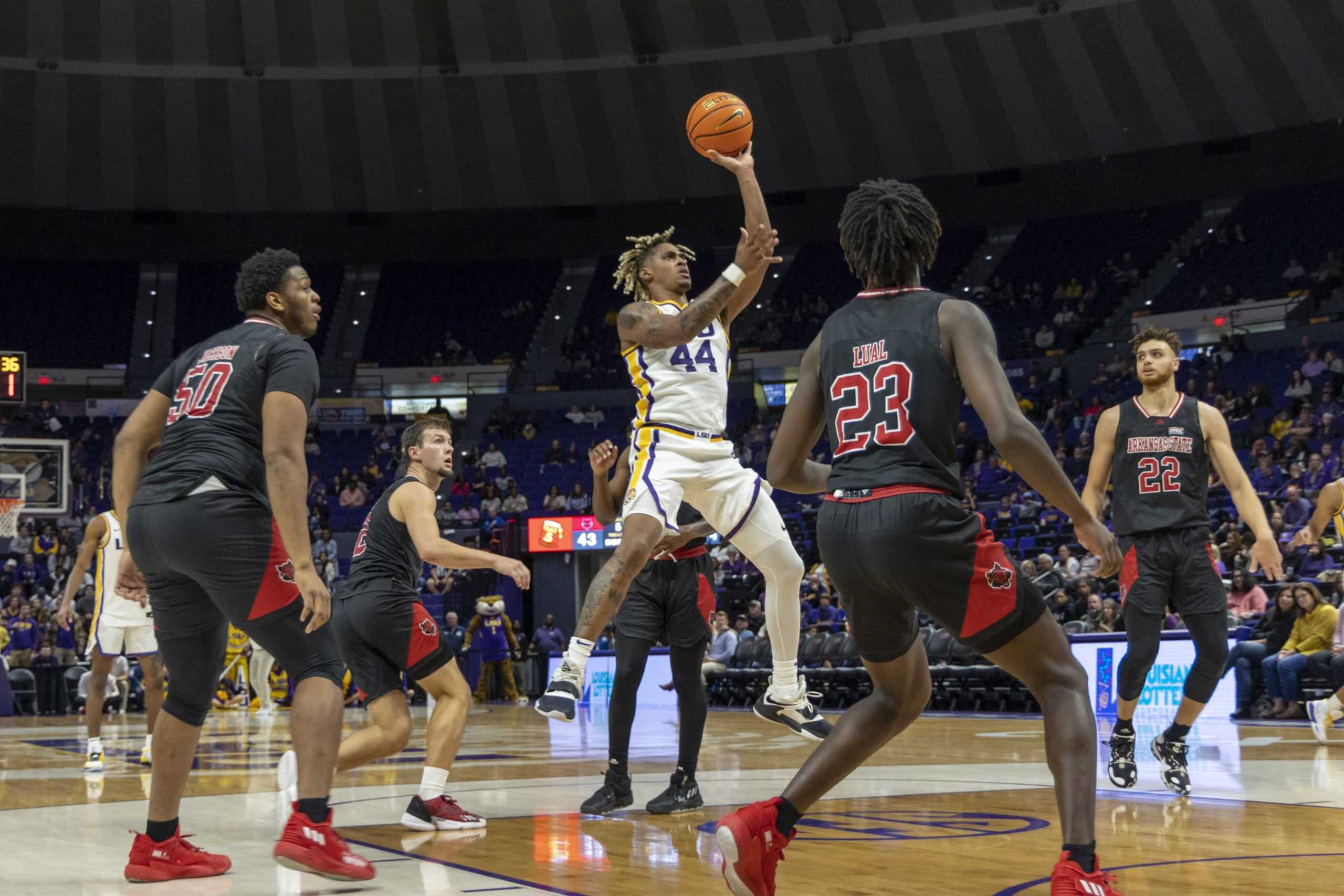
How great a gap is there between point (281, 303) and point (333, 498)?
27058 millimetres

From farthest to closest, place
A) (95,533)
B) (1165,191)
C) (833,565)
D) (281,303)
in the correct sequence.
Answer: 1. (1165,191)
2. (95,533)
3. (281,303)
4. (833,565)

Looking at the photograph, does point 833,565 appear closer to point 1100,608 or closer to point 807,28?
point 1100,608

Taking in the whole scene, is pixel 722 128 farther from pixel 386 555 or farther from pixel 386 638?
pixel 386 638

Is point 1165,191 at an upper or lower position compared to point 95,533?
upper

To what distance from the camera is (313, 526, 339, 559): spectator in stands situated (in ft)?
86.9

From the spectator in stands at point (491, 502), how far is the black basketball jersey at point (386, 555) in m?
23.3

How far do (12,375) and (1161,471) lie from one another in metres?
18.2

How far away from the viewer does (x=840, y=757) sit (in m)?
3.74

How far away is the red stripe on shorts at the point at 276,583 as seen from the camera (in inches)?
172

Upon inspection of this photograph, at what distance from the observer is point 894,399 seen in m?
3.56

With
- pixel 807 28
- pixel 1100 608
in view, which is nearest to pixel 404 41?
Result: pixel 807 28

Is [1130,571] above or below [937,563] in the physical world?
above

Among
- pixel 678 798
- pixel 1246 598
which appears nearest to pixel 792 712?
pixel 678 798

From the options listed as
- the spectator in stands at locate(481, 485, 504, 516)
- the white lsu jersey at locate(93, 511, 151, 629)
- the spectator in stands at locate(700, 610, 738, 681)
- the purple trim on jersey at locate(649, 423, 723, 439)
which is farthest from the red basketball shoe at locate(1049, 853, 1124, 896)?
the spectator in stands at locate(481, 485, 504, 516)
